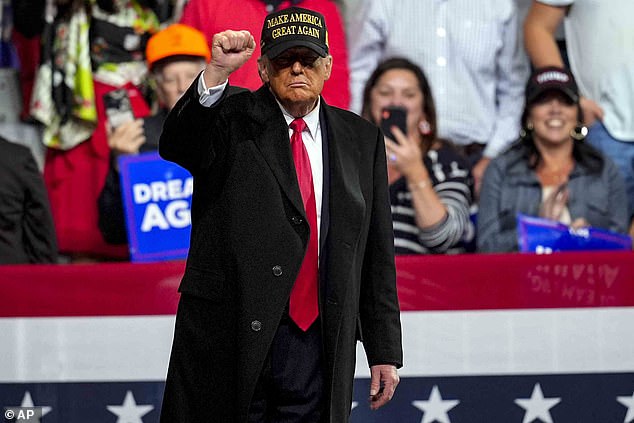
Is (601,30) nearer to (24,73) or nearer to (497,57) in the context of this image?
(497,57)

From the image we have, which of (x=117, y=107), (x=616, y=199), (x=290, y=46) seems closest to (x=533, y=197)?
(x=616, y=199)

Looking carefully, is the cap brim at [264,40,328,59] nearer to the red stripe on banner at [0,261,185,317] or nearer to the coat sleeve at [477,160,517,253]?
the red stripe on banner at [0,261,185,317]

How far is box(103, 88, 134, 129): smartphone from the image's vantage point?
526cm

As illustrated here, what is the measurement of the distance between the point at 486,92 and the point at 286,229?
2.81 metres

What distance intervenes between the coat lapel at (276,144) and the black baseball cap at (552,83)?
244cm

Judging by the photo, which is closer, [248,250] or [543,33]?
[248,250]

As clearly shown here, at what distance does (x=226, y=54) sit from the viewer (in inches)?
109

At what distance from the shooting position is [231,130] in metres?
2.96

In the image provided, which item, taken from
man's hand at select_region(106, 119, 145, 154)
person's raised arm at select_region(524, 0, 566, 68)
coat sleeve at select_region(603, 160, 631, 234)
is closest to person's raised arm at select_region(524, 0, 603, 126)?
person's raised arm at select_region(524, 0, 566, 68)

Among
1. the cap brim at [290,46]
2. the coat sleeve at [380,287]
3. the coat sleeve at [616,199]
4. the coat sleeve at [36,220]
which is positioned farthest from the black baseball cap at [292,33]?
the coat sleeve at [616,199]

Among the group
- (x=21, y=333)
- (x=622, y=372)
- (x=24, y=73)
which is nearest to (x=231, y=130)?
(x=21, y=333)

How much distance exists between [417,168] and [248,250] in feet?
6.76

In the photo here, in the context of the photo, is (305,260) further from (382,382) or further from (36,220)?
(36,220)

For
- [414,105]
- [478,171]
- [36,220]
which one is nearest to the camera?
[36,220]
